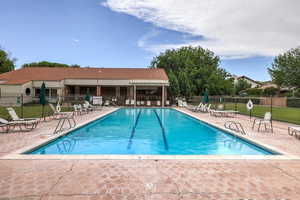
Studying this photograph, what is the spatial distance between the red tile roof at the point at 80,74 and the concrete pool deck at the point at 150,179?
2137 cm

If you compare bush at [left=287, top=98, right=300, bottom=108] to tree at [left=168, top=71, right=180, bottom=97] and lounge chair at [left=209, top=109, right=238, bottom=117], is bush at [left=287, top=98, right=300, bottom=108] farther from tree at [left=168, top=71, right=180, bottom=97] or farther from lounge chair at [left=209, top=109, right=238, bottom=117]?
tree at [left=168, top=71, right=180, bottom=97]

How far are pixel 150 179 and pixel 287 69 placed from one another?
4575 centimetres

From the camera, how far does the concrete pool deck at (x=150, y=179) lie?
2.77 m

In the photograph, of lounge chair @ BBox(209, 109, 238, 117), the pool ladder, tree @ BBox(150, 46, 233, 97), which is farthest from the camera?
tree @ BBox(150, 46, 233, 97)

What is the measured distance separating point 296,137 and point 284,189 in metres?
5.15

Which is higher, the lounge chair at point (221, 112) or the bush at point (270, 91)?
the bush at point (270, 91)

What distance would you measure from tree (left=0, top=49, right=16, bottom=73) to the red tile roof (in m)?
9.78

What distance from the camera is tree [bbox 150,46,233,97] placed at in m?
32.8

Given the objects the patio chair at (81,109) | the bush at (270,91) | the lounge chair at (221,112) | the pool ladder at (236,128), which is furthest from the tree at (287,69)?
the patio chair at (81,109)

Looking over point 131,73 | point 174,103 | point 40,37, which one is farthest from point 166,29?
point 40,37

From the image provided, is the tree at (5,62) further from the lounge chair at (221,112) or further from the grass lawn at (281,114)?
the grass lawn at (281,114)

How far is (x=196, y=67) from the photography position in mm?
34406

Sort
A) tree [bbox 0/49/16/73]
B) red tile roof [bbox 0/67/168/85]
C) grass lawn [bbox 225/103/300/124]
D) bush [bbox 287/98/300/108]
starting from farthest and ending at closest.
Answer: tree [bbox 0/49/16/73]
red tile roof [bbox 0/67/168/85]
bush [bbox 287/98/300/108]
grass lawn [bbox 225/103/300/124]

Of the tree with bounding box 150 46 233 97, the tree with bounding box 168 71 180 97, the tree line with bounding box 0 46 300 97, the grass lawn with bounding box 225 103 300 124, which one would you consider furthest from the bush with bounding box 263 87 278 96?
the tree with bounding box 168 71 180 97
